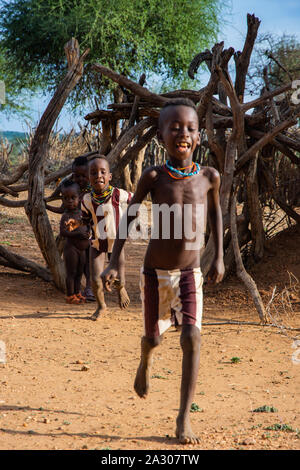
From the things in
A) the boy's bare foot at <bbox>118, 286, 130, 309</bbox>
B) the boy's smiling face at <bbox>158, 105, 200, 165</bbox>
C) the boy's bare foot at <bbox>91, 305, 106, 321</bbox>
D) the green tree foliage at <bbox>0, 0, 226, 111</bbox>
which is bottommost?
the boy's bare foot at <bbox>91, 305, 106, 321</bbox>

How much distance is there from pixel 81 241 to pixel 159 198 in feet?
11.3

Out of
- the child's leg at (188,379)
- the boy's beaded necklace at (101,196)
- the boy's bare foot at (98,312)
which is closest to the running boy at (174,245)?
the child's leg at (188,379)

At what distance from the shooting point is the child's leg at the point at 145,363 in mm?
3146

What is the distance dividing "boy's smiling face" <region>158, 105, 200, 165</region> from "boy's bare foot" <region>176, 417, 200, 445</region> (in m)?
1.35

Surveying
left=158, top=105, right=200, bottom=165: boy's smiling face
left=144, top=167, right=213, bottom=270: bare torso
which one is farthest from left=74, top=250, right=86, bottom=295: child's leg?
left=158, top=105, right=200, bottom=165: boy's smiling face

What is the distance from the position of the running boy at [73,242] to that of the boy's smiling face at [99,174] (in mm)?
936

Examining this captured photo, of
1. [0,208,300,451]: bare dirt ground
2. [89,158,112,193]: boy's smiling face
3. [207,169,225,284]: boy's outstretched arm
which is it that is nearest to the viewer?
[0,208,300,451]: bare dirt ground

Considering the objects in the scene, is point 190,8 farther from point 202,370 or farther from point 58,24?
point 202,370

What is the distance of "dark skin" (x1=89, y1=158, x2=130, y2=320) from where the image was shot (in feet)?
17.6

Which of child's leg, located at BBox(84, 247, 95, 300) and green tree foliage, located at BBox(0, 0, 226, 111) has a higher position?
green tree foliage, located at BBox(0, 0, 226, 111)

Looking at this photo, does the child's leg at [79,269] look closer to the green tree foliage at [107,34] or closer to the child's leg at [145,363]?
the child's leg at [145,363]

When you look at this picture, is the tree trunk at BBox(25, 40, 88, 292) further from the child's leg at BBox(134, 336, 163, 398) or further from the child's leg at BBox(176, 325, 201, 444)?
the child's leg at BBox(176, 325, 201, 444)

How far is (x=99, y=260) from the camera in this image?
221 inches

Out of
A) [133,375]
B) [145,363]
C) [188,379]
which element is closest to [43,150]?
[133,375]
